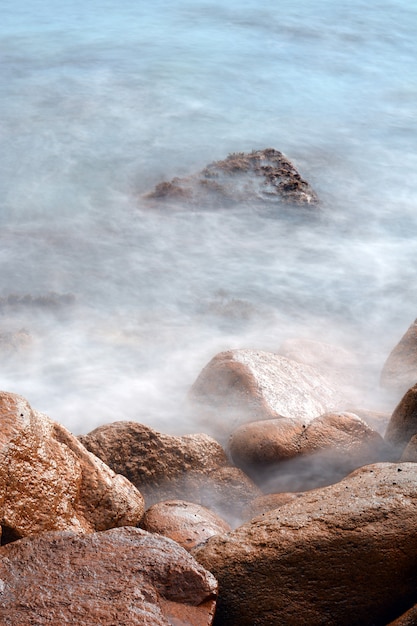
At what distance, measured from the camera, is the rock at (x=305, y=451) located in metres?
4.95

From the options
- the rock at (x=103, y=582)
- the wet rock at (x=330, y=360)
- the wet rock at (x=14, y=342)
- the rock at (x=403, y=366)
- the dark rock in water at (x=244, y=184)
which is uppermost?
the rock at (x=103, y=582)

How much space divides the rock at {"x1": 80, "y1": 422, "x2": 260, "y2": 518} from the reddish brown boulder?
38.4 inches

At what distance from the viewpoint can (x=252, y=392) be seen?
5672mm

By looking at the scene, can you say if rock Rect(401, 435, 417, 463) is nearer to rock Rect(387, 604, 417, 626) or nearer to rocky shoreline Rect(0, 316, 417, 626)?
rocky shoreline Rect(0, 316, 417, 626)

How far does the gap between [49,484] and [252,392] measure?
221cm

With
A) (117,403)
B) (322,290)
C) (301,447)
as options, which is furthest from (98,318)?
(301,447)

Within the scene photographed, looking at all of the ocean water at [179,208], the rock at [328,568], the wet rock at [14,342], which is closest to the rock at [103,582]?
the rock at [328,568]

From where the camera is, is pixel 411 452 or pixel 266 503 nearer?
pixel 411 452

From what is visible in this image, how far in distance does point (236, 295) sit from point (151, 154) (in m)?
4.40

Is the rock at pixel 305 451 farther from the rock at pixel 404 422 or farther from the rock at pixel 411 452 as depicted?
the rock at pixel 411 452

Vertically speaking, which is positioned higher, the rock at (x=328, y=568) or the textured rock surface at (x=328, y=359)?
the rock at (x=328, y=568)

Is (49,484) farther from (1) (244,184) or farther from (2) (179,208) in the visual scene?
(1) (244,184)

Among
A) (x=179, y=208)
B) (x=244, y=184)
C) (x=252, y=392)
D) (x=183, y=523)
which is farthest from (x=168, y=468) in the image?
(x=244, y=184)

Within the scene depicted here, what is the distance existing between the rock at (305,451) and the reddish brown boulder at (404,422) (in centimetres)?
10
